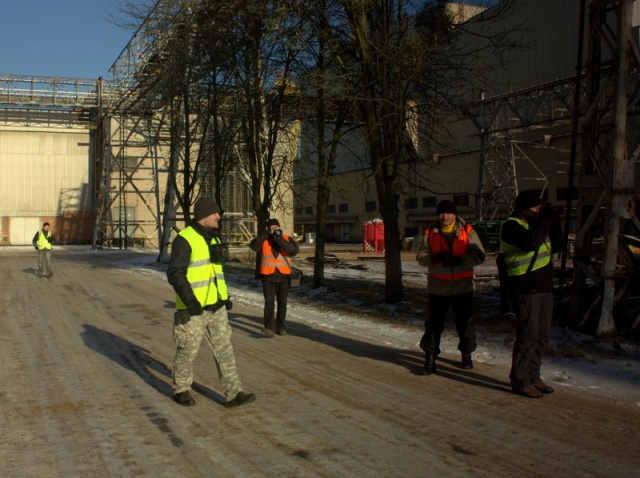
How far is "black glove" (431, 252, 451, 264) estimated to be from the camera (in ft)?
24.0

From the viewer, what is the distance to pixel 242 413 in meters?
5.95

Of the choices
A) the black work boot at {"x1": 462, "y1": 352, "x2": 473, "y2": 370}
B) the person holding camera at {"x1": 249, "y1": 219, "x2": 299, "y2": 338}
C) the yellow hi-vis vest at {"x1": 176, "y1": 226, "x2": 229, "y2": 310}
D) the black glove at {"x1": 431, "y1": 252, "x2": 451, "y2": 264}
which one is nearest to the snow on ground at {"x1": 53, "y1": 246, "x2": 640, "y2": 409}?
the black work boot at {"x1": 462, "y1": 352, "x2": 473, "y2": 370}

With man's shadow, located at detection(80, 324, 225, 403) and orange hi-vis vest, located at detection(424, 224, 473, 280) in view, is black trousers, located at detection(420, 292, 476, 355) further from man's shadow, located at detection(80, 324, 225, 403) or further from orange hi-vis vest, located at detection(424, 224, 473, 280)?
man's shadow, located at detection(80, 324, 225, 403)

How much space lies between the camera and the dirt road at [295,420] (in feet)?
15.4

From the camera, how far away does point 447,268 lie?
7.34 m

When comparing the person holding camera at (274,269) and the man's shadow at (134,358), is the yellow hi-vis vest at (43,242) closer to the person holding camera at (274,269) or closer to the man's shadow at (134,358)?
the man's shadow at (134,358)

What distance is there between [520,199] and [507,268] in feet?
2.31

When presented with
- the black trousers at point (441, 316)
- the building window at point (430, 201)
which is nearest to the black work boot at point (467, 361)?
the black trousers at point (441, 316)

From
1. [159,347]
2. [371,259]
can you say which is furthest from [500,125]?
[159,347]

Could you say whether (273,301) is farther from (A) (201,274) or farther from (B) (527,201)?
(B) (527,201)

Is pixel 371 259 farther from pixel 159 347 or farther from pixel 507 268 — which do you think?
pixel 507 268

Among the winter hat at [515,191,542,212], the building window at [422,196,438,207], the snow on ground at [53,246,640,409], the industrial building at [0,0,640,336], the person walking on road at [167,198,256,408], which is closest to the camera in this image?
the person walking on road at [167,198,256,408]

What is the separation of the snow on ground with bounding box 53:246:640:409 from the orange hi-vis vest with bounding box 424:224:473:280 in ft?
4.19

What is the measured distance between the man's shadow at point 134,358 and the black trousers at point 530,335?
2874 millimetres
